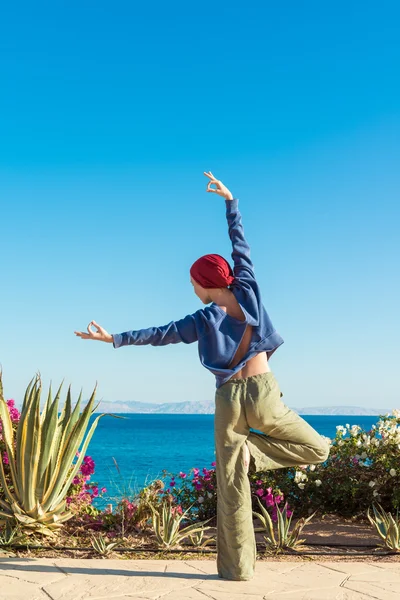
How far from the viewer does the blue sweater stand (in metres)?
4.75

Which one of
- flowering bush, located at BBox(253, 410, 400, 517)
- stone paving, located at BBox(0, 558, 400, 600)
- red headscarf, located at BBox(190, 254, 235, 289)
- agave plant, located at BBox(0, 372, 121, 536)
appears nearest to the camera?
stone paving, located at BBox(0, 558, 400, 600)

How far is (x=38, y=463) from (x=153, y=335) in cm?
206

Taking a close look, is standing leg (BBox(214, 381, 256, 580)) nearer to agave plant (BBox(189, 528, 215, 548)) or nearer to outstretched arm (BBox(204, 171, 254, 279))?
outstretched arm (BBox(204, 171, 254, 279))

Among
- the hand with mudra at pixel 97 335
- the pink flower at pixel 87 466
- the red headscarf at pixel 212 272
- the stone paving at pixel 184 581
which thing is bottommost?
Result: the stone paving at pixel 184 581

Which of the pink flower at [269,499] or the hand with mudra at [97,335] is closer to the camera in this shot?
the hand with mudra at [97,335]

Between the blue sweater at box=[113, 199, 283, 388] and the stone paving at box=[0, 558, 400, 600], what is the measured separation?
1385mm

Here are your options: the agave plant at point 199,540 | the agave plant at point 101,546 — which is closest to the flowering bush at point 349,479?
the agave plant at point 199,540

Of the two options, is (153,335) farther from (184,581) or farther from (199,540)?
(199,540)

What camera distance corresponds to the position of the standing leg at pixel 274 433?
468 cm

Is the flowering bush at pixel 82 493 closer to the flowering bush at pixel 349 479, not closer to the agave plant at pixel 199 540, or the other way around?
the agave plant at pixel 199 540

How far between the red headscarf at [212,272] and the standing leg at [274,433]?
0.71m

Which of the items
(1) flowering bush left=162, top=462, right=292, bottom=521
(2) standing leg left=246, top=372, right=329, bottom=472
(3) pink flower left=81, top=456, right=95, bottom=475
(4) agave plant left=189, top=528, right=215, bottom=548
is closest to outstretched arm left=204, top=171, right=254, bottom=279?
(2) standing leg left=246, top=372, right=329, bottom=472

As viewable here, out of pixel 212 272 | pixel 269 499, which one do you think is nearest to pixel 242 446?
pixel 212 272

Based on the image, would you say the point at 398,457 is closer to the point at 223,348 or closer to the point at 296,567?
the point at 296,567
